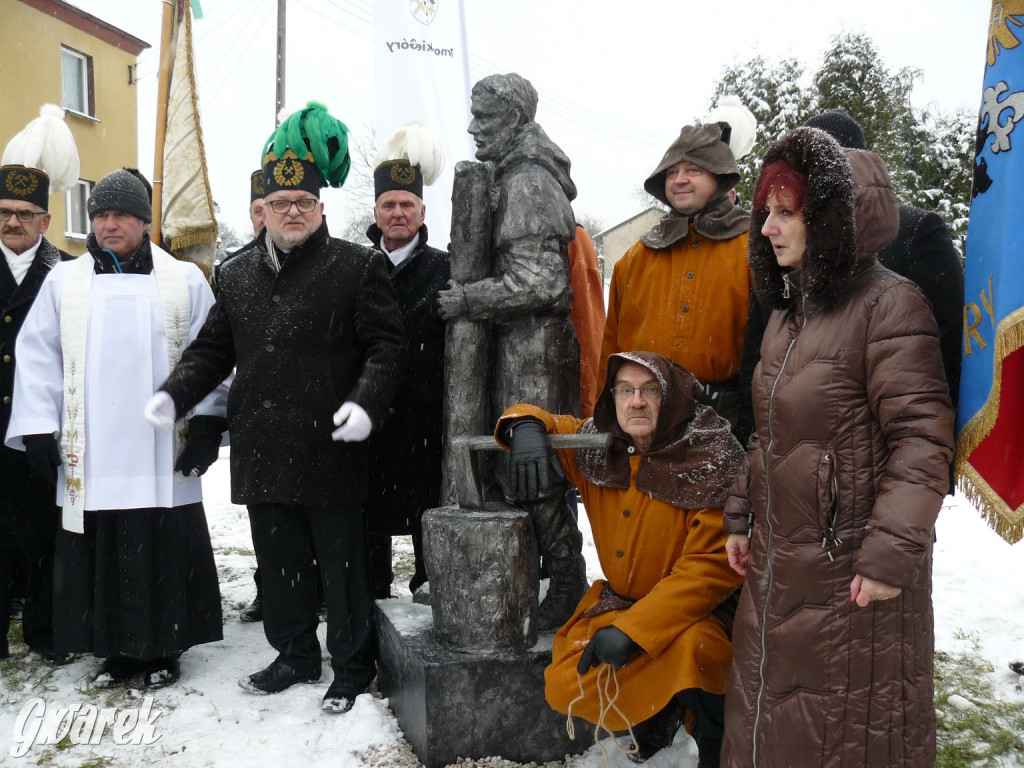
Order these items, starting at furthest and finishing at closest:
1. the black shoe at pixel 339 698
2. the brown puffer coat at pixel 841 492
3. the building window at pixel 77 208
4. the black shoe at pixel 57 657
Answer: the building window at pixel 77 208 → the black shoe at pixel 57 657 → the black shoe at pixel 339 698 → the brown puffer coat at pixel 841 492

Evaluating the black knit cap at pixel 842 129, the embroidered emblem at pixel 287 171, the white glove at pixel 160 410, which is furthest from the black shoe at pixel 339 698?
the black knit cap at pixel 842 129

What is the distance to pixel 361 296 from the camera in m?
3.34

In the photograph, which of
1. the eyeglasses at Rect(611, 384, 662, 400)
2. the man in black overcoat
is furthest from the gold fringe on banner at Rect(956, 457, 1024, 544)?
the man in black overcoat

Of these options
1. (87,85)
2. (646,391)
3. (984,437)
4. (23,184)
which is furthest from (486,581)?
(87,85)

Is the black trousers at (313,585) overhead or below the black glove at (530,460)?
below

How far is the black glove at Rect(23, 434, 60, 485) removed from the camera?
3.51 m

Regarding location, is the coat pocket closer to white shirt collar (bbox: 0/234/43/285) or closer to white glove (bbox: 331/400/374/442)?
white glove (bbox: 331/400/374/442)

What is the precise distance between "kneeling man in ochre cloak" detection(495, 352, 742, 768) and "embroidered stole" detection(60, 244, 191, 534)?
1.73 metres

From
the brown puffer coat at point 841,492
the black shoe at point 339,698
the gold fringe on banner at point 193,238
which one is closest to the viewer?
the brown puffer coat at point 841,492

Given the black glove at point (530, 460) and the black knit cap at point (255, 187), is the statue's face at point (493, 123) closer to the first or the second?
the black glove at point (530, 460)

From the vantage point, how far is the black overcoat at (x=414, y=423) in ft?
12.5

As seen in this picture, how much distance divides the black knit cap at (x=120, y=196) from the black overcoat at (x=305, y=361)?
23.8 inches

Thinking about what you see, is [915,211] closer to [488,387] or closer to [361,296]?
[488,387]

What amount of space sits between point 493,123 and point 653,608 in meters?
1.85
